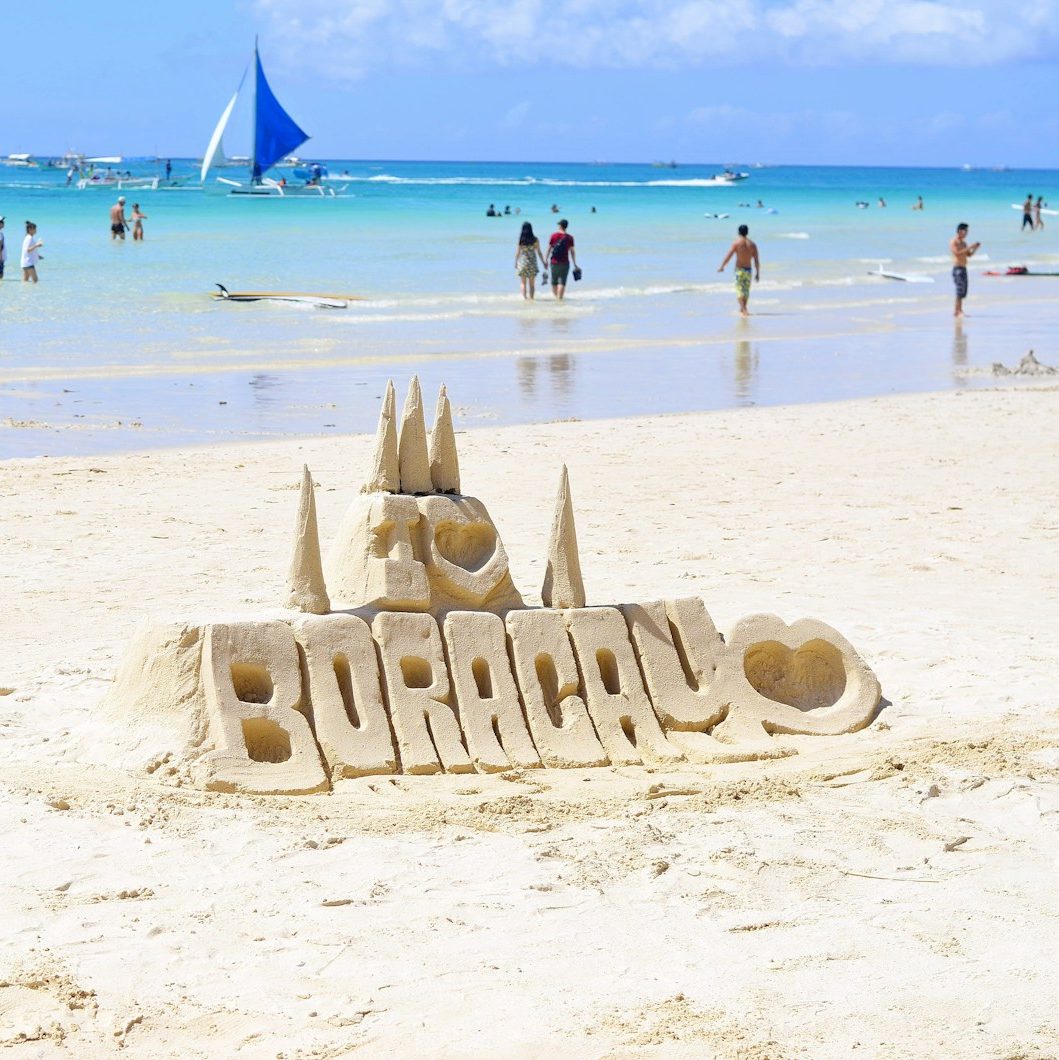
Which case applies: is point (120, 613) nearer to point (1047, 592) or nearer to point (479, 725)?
point (479, 725)

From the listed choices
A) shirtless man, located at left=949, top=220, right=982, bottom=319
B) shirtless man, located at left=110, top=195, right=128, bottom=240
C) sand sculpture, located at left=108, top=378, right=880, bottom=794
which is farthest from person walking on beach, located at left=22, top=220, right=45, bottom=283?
sand sculpture, located at left=108, top=378, right=880, bottom=794

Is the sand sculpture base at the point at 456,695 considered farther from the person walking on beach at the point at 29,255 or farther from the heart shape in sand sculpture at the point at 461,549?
the person walking on beach at the point at 29,255

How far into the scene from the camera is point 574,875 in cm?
481

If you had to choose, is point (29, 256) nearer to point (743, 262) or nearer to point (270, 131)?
point (743, 262)

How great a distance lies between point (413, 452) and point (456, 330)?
17818 mm

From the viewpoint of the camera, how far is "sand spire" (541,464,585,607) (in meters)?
6.30

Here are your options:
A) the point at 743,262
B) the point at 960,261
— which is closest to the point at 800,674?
the point at 960,261

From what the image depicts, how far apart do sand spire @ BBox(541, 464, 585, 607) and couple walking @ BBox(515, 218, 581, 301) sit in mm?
21377

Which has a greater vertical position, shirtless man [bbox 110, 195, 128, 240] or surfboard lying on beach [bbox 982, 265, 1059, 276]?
shirtless man [bbox 110, 195, 128, 240]

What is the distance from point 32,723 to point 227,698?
3.10 ft

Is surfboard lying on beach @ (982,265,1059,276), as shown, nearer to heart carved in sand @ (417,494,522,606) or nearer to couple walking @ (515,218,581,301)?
couple walking @ (515,218,581,301)

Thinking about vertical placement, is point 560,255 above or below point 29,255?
below

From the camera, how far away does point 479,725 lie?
5.90m

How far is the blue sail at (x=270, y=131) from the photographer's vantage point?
219ft
